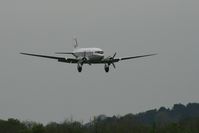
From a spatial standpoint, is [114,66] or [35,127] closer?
[114,66]

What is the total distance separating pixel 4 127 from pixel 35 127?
36.2 meters

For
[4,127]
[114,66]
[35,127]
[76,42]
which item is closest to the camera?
[114,66]

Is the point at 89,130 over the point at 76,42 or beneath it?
beneath

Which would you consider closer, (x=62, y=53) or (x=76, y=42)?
(x=62, y=53)

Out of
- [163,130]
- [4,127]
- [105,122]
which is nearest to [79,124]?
[105,122]

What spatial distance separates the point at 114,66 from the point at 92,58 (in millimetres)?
4037

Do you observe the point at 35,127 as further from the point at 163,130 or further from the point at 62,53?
the point at 62,53

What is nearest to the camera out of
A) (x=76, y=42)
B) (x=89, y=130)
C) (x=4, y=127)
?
(x=76, y=42)

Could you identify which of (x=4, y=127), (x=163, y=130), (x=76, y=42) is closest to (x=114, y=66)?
(x=76, y=42)

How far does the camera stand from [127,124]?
531 ft

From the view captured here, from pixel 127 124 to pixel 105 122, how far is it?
10.2 metres

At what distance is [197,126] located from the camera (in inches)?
6097

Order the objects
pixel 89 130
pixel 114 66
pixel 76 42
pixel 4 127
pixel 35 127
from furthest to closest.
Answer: pixel 4 127
pixel 35 127
pixel 89 130
pixel 76 42
pixel 114 66

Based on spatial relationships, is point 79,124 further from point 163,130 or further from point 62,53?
point 62,53
